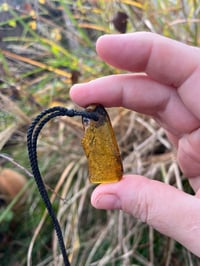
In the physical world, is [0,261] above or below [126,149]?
below

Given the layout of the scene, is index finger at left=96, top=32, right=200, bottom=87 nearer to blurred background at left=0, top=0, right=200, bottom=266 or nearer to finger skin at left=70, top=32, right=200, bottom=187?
finger skin at left=70, top=32, right=200, bottom=187

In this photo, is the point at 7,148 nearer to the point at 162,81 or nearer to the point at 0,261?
the point at 0,261

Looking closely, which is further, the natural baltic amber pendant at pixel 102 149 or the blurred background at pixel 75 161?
the blurred background at pixel 75 161

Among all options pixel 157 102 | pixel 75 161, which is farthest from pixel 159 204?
pixel 75 161

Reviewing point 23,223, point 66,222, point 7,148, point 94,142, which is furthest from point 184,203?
point 7,148

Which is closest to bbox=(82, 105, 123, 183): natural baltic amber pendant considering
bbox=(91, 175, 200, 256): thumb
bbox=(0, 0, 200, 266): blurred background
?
bbox=(91, 175, 200, 256): thumb

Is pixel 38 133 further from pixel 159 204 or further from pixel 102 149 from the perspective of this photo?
pixel 159 204

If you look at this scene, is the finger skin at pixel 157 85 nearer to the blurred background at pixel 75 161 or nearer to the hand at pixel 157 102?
the hand at pixel 157 102

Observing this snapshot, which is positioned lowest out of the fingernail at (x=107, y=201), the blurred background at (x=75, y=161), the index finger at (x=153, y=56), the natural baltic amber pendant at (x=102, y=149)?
the blurred background at (x=75, y=161)

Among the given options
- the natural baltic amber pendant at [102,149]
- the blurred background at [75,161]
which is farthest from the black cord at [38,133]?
the blurred background at [75,161]
